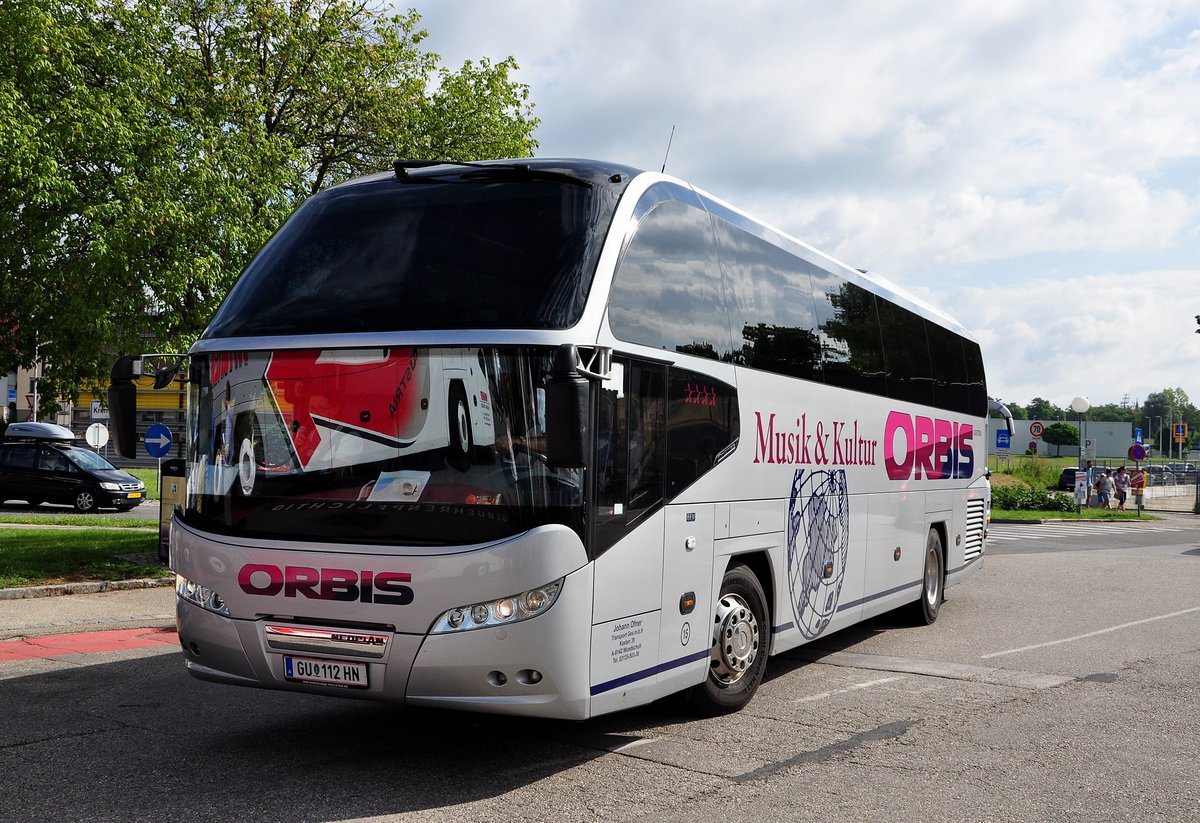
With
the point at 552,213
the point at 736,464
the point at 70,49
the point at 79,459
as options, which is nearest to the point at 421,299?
the point at 552,213

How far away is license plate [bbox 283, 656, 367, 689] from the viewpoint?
5742mm

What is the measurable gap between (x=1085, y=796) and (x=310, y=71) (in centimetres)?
1565

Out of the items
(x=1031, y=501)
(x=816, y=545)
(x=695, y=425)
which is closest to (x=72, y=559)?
(x=816, y=545)

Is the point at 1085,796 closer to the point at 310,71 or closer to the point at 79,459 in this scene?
the point at 310,71

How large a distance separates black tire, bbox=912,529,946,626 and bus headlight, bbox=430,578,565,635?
23.6 ft

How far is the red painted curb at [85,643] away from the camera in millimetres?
9680

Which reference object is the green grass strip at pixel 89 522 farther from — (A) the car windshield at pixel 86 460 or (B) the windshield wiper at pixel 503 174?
(B) the windshield wiper at pixel 503 174

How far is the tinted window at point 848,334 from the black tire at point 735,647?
229 centimetres

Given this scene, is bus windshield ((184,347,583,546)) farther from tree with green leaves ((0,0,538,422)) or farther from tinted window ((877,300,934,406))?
tree with green leaves ((0,0,538,422))

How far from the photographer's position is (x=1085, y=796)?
567 cm

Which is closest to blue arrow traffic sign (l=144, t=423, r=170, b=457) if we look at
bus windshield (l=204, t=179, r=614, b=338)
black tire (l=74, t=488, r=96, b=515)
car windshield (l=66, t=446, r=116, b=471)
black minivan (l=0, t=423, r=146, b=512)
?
bus windshield (l=204, t=179, r=614, b=338)

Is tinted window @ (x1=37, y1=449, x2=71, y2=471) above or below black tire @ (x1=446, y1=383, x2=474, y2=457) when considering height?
below

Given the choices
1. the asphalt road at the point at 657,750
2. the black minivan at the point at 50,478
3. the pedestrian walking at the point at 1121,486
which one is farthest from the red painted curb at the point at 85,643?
the pedestrian walking at the point at 1121,486

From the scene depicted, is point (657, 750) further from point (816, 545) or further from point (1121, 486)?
point (1121, 486)
